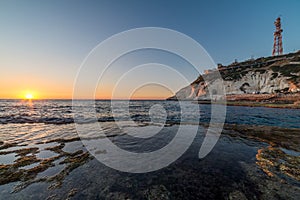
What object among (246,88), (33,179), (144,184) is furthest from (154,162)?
(246,88)

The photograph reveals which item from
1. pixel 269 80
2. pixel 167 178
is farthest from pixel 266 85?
pixel 167 178

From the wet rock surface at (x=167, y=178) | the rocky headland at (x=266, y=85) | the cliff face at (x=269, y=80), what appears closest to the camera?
the wet rock surface at (x=167, y=178)

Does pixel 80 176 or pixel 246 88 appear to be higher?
pixel 246 88

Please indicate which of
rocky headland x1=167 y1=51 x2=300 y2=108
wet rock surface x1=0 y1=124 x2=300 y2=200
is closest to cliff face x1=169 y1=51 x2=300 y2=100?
rocky headland x1=167 y1=51 x2=300 y2=108

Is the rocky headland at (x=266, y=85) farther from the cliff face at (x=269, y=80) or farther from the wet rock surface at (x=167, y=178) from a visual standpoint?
the wet rock surface at (x=167, y=178)

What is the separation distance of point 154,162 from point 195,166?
5.94 feet

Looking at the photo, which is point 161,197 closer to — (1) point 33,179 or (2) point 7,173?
(1) point 33,179

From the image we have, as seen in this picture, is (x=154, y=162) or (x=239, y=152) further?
(x=239, y=152)

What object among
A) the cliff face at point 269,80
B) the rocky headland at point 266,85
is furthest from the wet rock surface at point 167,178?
the cliff face at point 269,80

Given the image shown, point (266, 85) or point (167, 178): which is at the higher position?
point (266, 85)

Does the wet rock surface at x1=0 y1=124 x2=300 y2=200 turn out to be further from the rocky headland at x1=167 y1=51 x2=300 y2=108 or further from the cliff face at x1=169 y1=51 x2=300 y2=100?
the cliff face at x1=169 y1=51 x2=300 y2=100

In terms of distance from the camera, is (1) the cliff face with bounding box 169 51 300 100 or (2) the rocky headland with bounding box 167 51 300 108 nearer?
(2) the rocky headland with bounding box 167 51 300 108

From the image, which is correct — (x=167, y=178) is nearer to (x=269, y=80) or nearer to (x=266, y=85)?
(x=266, y=85)

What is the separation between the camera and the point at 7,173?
4.98 m
